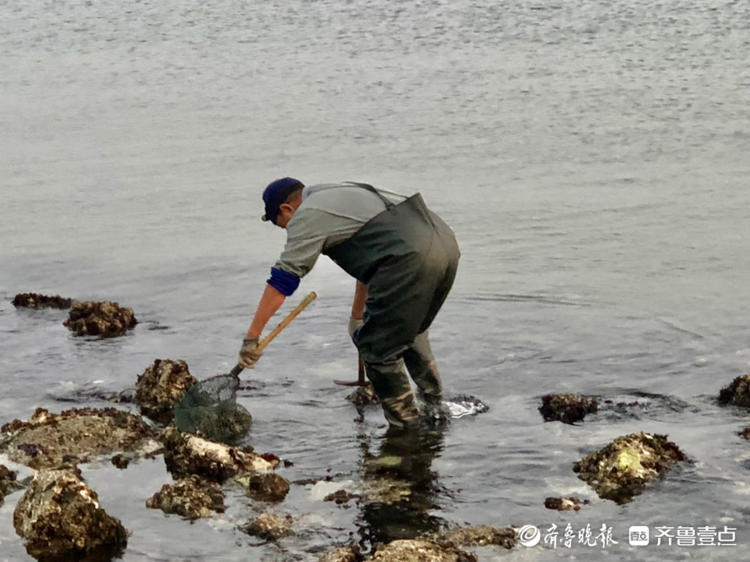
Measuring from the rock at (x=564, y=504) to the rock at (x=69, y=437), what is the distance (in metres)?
2.91

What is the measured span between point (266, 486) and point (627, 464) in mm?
2241

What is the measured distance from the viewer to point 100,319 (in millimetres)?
11609

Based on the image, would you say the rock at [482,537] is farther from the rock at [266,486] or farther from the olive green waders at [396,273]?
the olive green waders at [396,273]

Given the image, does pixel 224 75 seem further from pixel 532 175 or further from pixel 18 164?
pixel 532 175

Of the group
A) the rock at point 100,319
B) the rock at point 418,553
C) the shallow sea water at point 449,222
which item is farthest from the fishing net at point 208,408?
the rock at point 100,319

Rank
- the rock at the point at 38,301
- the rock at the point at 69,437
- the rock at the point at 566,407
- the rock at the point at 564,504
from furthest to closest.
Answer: the rock at the point at 38,301, the rock at the point at 566,407, the rock at the point at 69,437, the rock at the point at 564,504

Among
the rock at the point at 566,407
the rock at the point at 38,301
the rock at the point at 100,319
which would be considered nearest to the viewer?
the rock at the point at 566,407

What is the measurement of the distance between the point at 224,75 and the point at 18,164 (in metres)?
7.52

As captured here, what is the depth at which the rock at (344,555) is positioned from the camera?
22.1 ft

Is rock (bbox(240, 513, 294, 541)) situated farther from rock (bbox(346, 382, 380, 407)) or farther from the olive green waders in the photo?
rock (bbox(346, 382, 380, 407))

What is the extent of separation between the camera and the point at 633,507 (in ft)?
24.3

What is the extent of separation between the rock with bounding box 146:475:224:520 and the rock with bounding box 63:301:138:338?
4.01m

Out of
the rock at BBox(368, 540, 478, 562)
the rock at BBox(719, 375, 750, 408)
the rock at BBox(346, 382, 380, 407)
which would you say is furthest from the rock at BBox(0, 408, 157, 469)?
the rock at BBox(719, 375, 750, 408)

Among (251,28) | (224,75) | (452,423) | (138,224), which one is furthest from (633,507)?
(251,28)
